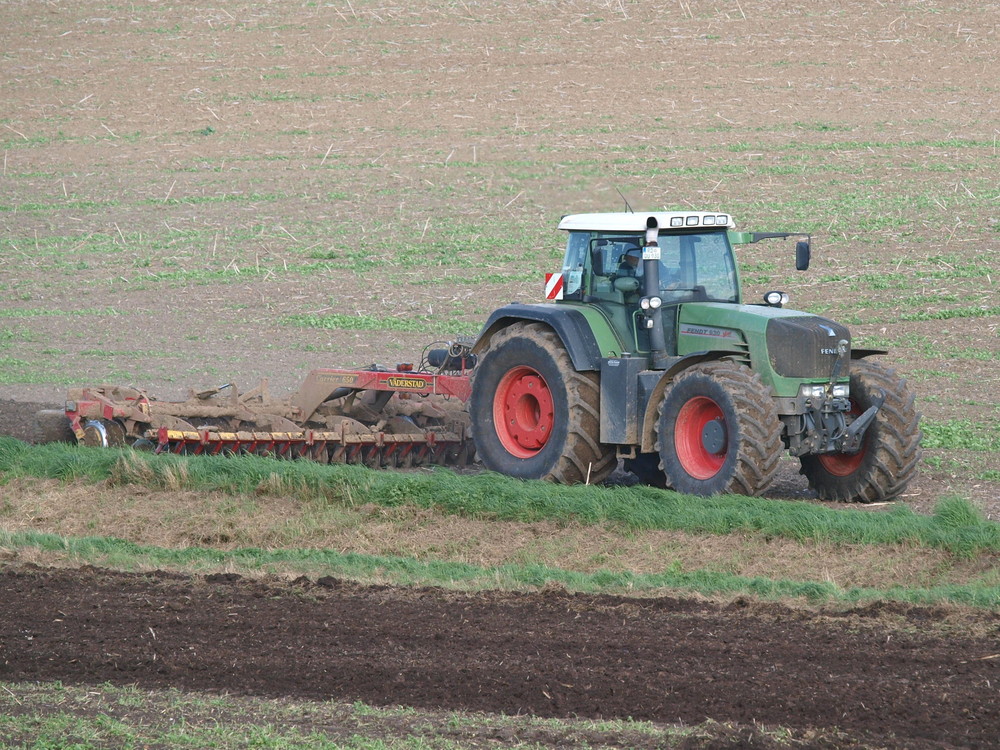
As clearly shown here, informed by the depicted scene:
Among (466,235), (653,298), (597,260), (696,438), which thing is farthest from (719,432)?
(466,235)

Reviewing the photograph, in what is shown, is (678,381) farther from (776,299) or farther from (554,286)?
(554,286)

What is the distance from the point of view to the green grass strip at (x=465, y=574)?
850 centimetres

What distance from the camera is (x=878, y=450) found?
11.0 metres

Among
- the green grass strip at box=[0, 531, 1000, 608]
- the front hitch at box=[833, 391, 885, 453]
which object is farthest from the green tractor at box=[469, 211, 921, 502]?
the green grass strip at box=[0, 531, 1000, 608]

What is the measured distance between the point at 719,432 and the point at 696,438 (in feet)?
1.18

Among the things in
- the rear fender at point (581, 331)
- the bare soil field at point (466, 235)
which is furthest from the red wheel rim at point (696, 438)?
the bare soil field at point (466, 235)

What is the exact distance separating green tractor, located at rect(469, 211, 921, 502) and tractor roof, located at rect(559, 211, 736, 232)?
0.01 m

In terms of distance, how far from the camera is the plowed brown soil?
21.2 feet

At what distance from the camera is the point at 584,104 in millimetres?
31406

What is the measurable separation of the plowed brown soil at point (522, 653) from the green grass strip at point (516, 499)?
1.49 metres

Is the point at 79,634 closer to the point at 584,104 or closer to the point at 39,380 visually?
the point at 39,380

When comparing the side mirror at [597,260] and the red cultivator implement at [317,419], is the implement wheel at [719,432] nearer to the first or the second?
the side mirror at [597,260]

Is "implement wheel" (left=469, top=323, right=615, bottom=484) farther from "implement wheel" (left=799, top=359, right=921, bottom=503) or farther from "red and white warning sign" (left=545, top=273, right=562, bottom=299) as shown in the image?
"implement wheel" (left=799, top=359, right=921, bottom=503)

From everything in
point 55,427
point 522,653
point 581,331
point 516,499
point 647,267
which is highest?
point 647,267
